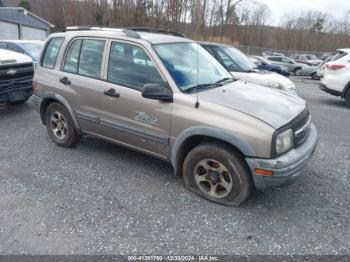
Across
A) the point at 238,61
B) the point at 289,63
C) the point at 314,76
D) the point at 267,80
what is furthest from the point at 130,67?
the point at 289,63

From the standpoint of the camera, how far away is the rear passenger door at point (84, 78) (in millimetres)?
4156

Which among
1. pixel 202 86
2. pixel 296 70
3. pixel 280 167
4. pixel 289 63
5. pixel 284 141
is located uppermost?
pixel 202 86

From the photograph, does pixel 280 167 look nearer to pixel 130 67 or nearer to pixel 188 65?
pixel 188 65

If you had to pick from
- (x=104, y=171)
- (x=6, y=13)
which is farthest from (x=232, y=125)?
(x=6, y=13)

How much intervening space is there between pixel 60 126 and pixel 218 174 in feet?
9.34

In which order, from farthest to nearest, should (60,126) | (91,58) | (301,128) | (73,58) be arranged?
(60,126), (73,58), (91,58), (301,128)

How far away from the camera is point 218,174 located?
3387 millimetres

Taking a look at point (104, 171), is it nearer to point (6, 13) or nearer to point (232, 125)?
point (232, 125)

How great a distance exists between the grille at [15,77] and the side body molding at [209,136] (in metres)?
4.57

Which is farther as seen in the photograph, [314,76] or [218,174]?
[314,76]

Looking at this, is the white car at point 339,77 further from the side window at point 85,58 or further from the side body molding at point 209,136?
the side window at point 85,58

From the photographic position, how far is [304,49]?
44.6m

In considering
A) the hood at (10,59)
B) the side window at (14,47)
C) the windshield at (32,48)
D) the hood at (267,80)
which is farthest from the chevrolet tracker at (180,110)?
the side window at (14,47)

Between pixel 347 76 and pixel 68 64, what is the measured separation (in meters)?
7.83
